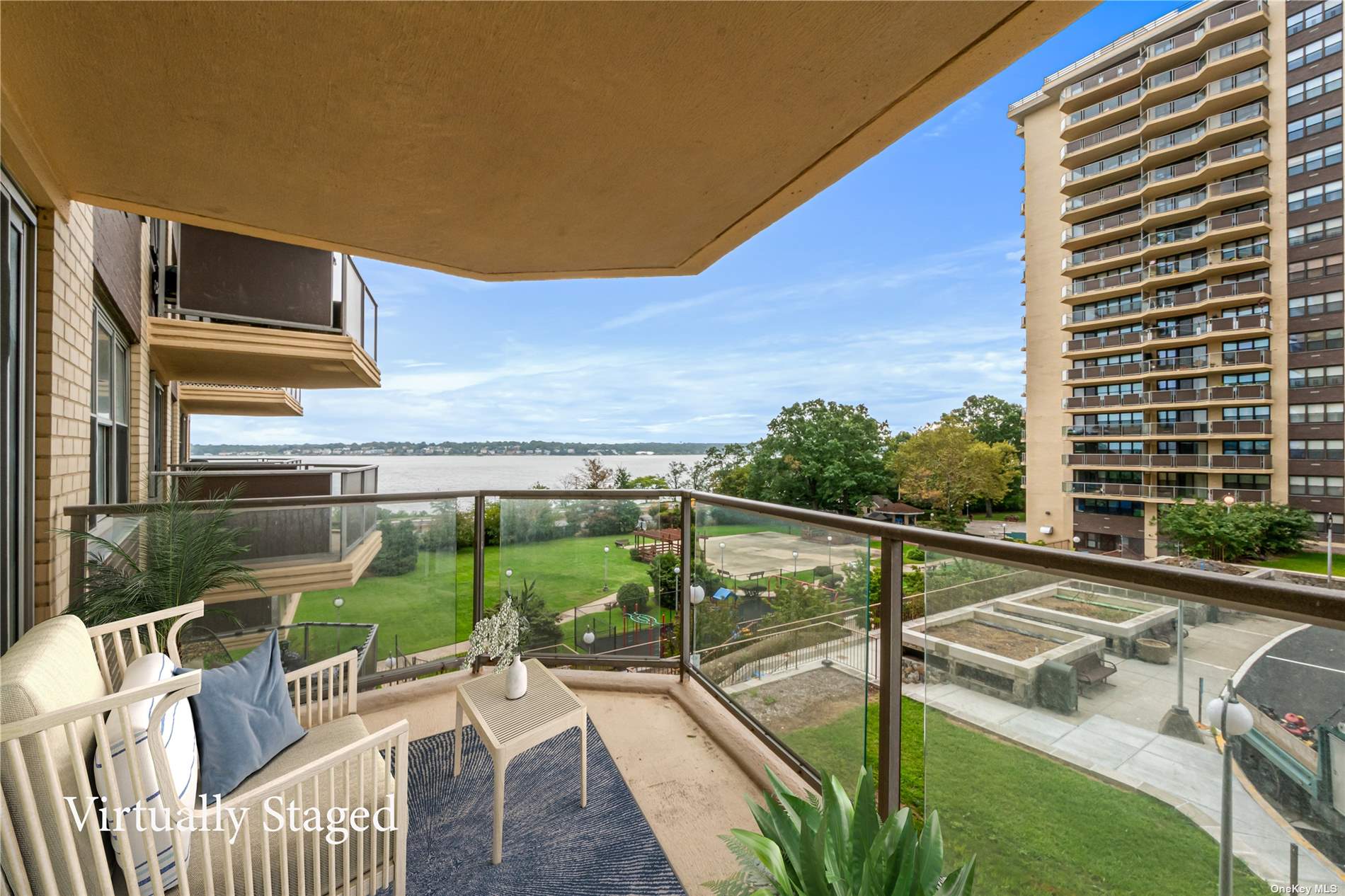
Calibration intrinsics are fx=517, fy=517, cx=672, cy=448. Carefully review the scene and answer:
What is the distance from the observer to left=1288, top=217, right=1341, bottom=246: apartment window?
23984 mm

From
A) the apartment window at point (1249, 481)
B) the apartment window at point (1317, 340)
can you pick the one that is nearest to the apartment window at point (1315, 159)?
the apartment window at point (1317, 340)

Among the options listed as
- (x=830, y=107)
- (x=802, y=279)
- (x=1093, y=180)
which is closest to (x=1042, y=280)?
(x=1093, y=180)

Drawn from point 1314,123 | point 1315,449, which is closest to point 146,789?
point 1315,449

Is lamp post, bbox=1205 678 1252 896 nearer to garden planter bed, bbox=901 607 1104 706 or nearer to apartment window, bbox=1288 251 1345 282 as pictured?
garden planter bed, bbox=901 607 1104 706

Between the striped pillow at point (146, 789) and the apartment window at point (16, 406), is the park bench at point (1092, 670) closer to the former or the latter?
the striped pillow at point (146, 789)

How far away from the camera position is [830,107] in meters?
1.57

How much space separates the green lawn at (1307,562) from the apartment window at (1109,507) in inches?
211

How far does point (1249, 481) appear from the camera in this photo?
25.0 metres

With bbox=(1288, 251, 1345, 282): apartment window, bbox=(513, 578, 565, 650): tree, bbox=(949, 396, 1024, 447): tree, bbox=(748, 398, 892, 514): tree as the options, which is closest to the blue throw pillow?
bbox=(513, 578, 565, 650): tree

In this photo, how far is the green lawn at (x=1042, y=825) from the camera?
1.07 m

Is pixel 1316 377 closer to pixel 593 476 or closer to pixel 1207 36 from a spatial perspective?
pixel 1207 36

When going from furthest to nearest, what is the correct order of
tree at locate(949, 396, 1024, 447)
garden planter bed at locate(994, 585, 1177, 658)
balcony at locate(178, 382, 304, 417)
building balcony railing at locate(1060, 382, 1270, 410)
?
tree at locate(949, 396, 1024, 447) → building balcony railing at locate(1060, 382, 1270, 410) → balcony at locate(178, 382, 304, 417) → garden planter bed at locate(994, 585, 1177, 658)

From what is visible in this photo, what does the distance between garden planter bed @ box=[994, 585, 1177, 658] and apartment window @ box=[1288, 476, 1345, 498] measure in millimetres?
35694

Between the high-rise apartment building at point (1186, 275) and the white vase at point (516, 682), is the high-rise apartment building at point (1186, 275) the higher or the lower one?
the higher one
